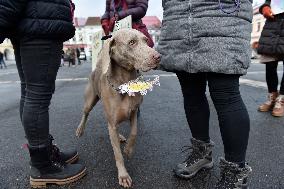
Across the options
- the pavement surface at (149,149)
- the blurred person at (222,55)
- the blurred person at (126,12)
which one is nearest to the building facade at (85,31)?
the pavement surface at (149,149)

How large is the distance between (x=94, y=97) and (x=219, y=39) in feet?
5.46

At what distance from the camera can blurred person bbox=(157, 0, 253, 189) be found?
1.97 m

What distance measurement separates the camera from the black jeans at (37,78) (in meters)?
2.12

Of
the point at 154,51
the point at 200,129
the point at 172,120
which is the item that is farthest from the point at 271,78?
the point at 154,51

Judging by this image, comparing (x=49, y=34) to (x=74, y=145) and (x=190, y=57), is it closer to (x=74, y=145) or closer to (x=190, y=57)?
(x=190, y=57)

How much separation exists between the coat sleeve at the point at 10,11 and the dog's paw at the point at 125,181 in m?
1.33

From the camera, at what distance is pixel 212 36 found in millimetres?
2000

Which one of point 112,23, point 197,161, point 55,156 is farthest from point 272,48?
point 55,156

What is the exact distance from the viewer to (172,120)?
4207mm

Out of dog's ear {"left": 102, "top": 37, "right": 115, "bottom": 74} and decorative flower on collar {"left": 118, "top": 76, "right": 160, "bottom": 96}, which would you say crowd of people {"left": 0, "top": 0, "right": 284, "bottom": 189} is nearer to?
decorative flower on collar {"left": 118, "top": 76, "right": 160, "bottom": 96}

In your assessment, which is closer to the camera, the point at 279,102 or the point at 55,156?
the point at 55,156

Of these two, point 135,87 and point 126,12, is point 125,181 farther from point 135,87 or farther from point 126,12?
point 126,12

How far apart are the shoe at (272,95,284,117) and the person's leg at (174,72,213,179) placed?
2092 mm

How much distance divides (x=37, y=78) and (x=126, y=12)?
184 cm
